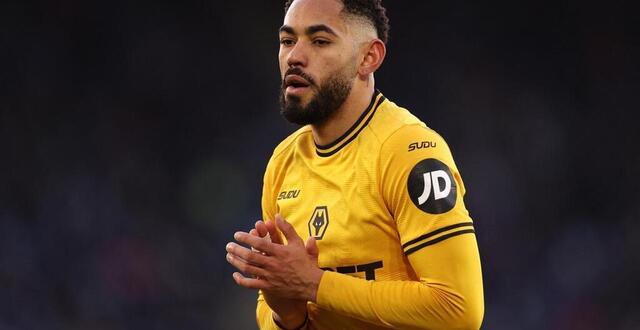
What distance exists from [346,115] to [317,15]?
1.03 feet

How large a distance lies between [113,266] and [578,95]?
12.6 feet

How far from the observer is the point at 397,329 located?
2.28 m

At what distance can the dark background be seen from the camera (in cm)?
599

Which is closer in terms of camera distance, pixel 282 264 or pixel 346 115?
pixel 282 264

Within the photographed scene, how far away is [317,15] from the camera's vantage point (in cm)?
244

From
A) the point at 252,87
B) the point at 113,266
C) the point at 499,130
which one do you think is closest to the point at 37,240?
the point at 113,266

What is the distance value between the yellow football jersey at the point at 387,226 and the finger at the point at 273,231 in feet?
0.44

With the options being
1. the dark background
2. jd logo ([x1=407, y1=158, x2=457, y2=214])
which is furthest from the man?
the dark background

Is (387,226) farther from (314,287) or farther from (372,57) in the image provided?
(372,57)

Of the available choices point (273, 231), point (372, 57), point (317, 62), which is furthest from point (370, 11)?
point (273, 231)

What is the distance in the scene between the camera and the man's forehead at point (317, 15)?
2434 millimetres

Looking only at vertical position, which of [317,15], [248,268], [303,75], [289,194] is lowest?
[248,268]

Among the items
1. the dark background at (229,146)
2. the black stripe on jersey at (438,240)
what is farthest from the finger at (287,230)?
the dark background at (229,146)

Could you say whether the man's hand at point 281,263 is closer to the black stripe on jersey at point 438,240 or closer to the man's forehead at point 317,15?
the black stripe on jersey at point 438,240
